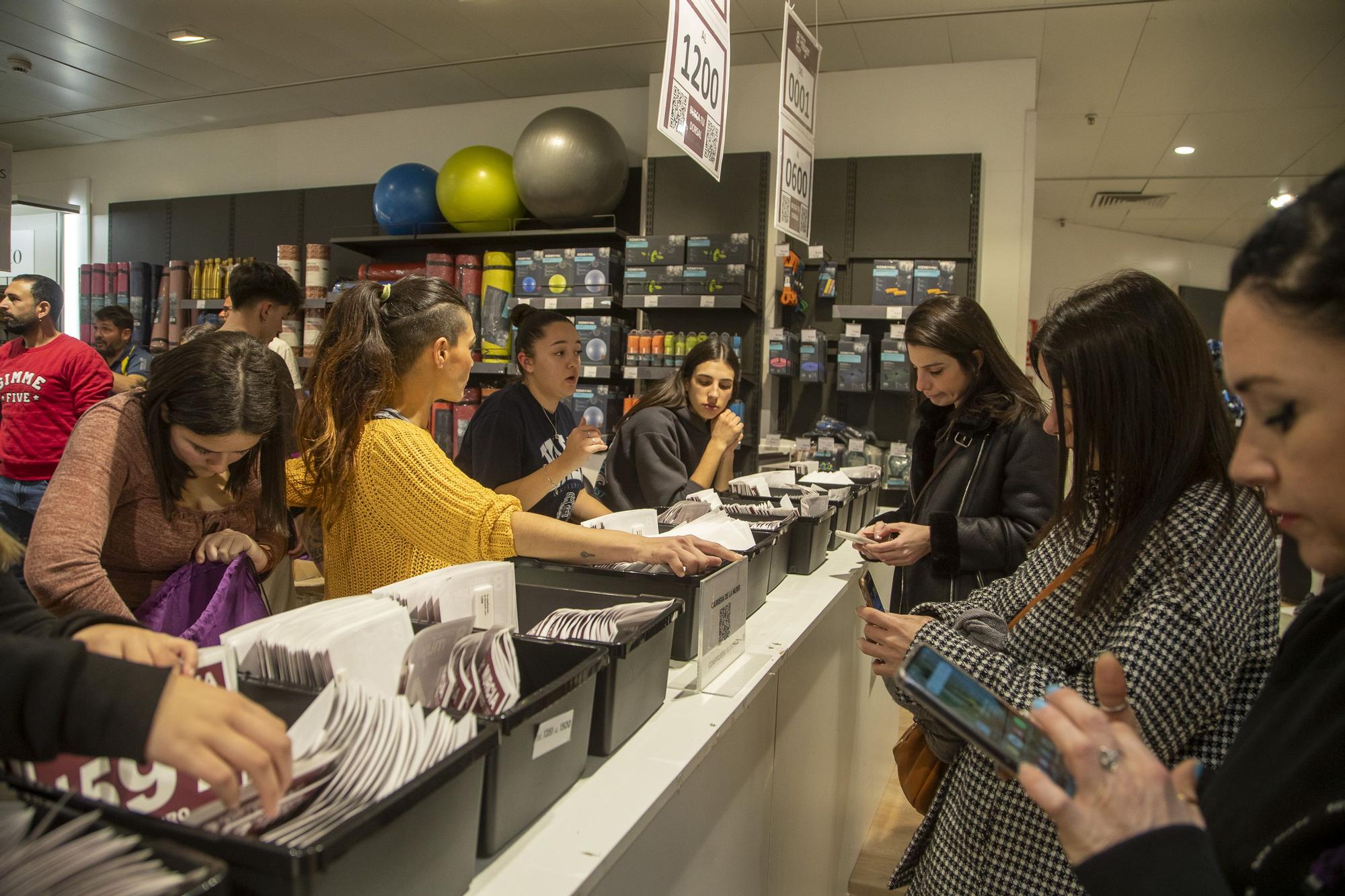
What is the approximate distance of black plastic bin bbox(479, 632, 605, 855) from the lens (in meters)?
0.99

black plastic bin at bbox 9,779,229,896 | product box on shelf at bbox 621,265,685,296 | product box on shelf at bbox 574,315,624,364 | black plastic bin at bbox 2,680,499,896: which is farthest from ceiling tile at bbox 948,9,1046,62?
black plastic bin at bbox 9,779,229,896

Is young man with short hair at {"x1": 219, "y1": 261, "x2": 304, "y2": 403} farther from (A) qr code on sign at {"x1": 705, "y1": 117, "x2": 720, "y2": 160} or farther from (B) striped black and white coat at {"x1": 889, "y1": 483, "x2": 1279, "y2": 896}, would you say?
(B) striped black and white coat at {"x1": 889, "y1": 483, "x2": 1279, "y2": 896}

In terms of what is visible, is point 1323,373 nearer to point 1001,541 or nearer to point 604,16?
point 1001,541

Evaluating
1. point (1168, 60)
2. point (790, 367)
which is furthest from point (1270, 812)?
point (1168, 60)

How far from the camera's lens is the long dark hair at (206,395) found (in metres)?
1.78

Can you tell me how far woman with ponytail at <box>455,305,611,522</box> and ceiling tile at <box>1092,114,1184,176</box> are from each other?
5.21 metres

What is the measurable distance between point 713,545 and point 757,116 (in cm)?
446

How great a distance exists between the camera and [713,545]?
5.88 feet

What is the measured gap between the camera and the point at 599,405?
558 cm

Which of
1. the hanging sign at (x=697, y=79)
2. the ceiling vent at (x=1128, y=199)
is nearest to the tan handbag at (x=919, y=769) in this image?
the hanging sign at (x=697, y=79)

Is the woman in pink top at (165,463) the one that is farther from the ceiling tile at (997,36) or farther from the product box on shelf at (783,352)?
the ceiling tile at (997,36)

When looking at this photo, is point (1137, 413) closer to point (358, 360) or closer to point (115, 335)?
point (358, 360)

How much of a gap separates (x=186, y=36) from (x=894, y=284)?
4.42 metres

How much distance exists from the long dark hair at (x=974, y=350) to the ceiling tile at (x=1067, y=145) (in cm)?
463
